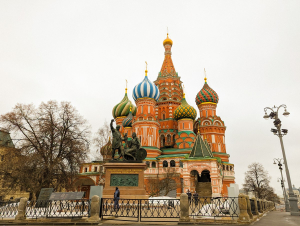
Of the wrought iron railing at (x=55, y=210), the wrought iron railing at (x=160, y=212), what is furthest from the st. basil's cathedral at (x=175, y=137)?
the wrought iron railing at (x=55, y=210)

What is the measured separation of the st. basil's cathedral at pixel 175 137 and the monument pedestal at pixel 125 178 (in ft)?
55.3

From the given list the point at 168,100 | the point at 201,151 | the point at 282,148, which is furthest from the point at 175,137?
the point at 282,148

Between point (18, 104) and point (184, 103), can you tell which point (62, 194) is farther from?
point (184, 103)

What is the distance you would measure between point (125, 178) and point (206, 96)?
34.1 metres

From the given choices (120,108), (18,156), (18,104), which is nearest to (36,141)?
(18,156)

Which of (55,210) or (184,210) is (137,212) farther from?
(55,210)

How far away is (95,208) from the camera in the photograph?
9656mm

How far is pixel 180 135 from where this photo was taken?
4025 centimetres

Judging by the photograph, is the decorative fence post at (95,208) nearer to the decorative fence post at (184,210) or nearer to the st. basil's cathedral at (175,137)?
the decorative fence post at (184,210)

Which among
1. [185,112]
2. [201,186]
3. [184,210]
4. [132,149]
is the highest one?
[185,112]

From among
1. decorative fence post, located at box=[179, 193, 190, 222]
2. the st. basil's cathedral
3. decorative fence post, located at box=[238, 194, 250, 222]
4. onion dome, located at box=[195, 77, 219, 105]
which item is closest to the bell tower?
the st. basil's cathedral

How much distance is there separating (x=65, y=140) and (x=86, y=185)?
20.6 metres

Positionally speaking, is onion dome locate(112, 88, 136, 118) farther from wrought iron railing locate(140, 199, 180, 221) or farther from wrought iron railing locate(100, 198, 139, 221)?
wrought iron railing locate(100, 198, 139, 221)

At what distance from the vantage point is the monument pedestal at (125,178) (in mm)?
14378
